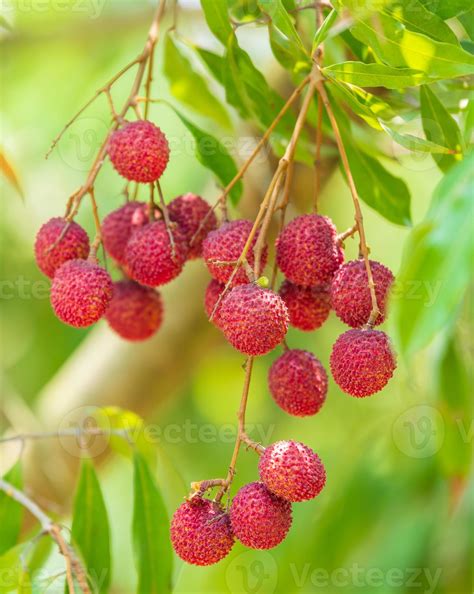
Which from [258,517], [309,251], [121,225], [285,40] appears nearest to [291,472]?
[258,517]

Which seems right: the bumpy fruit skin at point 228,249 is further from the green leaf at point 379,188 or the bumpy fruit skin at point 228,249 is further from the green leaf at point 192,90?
the green leaf at point 192,90

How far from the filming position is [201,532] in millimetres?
1088

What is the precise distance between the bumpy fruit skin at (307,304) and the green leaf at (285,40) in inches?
12.9

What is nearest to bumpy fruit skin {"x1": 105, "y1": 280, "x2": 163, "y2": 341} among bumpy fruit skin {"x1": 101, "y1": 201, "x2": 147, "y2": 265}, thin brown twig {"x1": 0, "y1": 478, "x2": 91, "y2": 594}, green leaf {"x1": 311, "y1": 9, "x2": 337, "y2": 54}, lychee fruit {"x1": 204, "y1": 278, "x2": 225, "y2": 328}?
bumpy fruit skin {"x1": 101, "y1": 201, "x2": 147, "y2": 265}

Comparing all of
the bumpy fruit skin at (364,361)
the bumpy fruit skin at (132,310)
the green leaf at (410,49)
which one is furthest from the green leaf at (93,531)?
the green leaf at (410,49)

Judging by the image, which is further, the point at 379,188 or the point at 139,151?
the point at 379,188

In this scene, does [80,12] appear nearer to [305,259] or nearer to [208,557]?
[305,259]

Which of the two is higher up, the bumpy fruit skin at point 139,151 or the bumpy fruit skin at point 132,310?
the bumpy fruit skin at point 139,151

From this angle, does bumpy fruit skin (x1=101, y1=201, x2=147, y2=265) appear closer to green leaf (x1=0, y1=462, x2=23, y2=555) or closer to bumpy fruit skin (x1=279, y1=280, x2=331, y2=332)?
bumpy fruit skin (x1=279, y1=280, x2=331, y2=332)

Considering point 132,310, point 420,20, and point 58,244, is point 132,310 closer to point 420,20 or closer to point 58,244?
point 58,244

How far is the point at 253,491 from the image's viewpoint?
1.08 metres

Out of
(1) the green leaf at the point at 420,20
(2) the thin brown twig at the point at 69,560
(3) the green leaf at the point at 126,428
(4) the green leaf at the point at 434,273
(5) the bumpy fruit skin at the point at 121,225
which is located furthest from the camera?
(3) the green leaf at the point at 126,428

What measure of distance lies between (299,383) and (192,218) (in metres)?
0.30

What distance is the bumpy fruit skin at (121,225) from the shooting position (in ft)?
4.48
